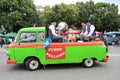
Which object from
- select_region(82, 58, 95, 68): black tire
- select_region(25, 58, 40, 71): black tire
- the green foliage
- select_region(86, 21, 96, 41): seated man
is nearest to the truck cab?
select_region(25, 58, 40, 71): black tire

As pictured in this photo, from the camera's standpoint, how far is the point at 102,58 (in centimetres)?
1126

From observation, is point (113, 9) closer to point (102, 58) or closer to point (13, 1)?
point (13, 1)

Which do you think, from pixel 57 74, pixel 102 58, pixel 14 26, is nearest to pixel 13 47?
pixel 57 74

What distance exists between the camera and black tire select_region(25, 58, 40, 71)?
35.5 feet

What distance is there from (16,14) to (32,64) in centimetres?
3297

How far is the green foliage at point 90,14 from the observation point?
1833 inches

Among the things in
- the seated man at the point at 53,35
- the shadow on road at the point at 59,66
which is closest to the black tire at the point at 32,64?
the shadow on road at the point at 59,66

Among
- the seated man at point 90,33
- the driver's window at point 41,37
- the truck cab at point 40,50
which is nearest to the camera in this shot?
the truck cab at point 40,50

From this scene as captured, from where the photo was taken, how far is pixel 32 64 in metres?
10.9

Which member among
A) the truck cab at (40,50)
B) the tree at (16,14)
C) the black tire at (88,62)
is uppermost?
the tree at (16,14)

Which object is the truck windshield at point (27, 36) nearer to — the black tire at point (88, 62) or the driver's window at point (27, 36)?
the driver's window at point (27, 36)

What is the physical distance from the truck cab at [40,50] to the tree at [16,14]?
107 ft

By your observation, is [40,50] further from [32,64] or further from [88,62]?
[88,62]

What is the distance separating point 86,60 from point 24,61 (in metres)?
2.92
